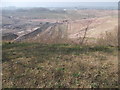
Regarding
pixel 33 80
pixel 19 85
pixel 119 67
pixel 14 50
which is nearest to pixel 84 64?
pixel 119 67

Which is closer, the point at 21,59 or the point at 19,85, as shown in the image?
the point at 19,85

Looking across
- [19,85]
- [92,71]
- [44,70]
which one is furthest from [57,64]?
[19,85]

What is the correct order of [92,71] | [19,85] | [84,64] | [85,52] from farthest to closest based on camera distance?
[85,52] → [84,64] → [92,71] → [19,85]

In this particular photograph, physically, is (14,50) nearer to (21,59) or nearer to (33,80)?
(21,59)

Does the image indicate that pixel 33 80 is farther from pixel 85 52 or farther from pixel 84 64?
pixel 85 52

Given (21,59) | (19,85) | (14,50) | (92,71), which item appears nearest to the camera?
(19,85)

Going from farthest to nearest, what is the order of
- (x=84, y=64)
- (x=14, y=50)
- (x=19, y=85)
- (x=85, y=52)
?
(x=14, y=50)
(x=85, y=52)
(x=84, y=64)
(x=19, y=85)
